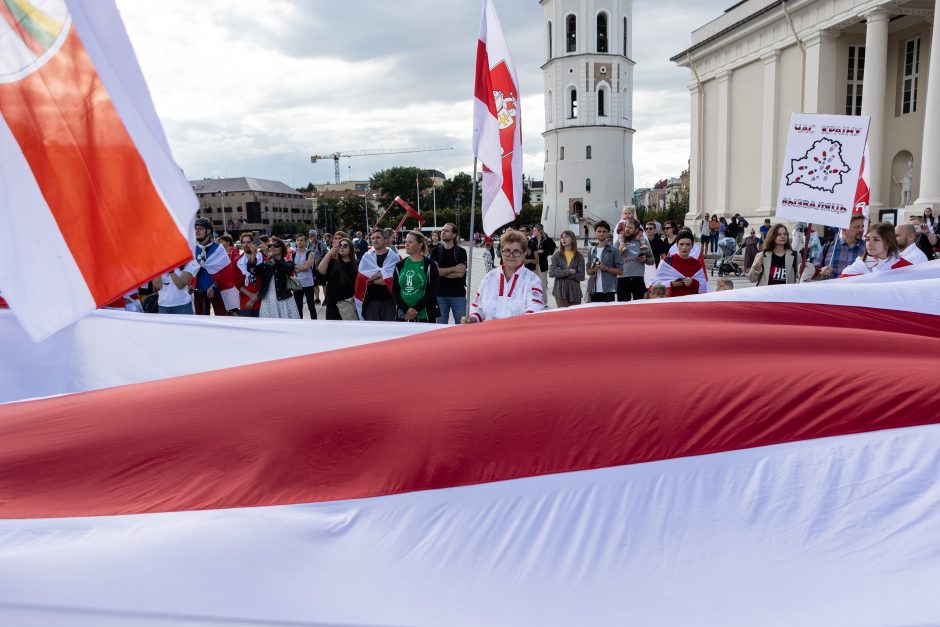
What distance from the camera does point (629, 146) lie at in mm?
66062

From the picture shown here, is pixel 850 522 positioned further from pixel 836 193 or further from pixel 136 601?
pixel 836 193

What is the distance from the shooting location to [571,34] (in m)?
62.9

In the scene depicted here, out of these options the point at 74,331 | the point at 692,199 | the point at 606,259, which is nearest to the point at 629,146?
the point at 692,199

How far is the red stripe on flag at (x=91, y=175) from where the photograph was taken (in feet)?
7.00

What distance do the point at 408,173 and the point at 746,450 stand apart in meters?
127

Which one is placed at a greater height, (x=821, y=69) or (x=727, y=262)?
(x=821, y=69)

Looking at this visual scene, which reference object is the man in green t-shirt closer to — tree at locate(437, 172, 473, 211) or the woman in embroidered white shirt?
the woman in embroidered white shirt

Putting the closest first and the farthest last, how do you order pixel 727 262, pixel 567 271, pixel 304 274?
pixel 567 271 → pixel 304 274 → pixel 727 262

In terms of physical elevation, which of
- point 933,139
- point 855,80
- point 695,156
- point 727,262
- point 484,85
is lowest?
point 727,262

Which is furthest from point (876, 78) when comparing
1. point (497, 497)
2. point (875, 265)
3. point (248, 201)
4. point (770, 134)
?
point (248, 201)

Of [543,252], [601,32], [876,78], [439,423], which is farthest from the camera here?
[601,32]

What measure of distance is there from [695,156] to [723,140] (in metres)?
2.64

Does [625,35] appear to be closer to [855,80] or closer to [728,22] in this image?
[728,22]

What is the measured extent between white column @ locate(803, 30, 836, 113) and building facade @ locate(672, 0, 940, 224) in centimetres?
4
